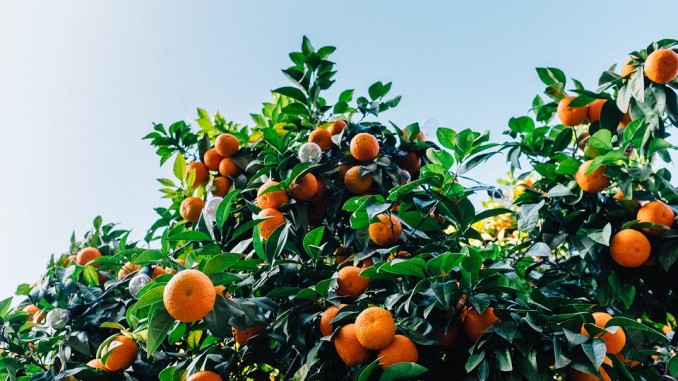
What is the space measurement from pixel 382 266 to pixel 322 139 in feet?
3.28

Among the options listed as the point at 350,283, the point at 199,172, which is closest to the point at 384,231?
the point at 350,283

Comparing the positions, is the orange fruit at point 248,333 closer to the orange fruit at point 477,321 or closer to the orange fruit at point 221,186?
the orange fruit at point 477,321

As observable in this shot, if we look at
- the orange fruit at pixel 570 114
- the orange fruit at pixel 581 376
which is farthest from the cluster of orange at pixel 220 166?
the orange fruit at pixel 581 376

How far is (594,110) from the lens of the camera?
2096 millimetres

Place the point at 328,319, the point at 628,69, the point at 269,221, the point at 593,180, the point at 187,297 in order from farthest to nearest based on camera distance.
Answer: the point at 628,69 → the point at 269,221 → the point at 593,180 → the point at 328,319 → the point at 187,297

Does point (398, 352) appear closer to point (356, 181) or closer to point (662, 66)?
point (356, 181)

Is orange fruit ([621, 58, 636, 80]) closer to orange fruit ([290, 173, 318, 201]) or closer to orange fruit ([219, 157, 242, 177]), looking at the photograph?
orange fruit ([290, 173, 318, 201])

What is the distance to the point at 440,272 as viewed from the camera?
1.46 m

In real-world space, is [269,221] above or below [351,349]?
above

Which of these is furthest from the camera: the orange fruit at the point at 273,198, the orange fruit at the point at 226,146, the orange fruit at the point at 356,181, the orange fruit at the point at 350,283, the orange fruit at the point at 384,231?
the orange fruit at the point at 226,146

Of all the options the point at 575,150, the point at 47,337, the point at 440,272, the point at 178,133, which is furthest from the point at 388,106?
the point at 47,337

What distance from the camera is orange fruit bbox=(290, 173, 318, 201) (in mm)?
2041

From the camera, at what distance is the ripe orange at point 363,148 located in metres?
2.14

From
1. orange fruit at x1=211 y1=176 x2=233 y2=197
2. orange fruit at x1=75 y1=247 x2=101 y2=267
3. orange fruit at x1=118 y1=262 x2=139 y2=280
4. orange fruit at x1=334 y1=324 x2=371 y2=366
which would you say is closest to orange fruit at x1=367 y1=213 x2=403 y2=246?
orange fruit at x1=334 y1=324 x2=371 y2=366
